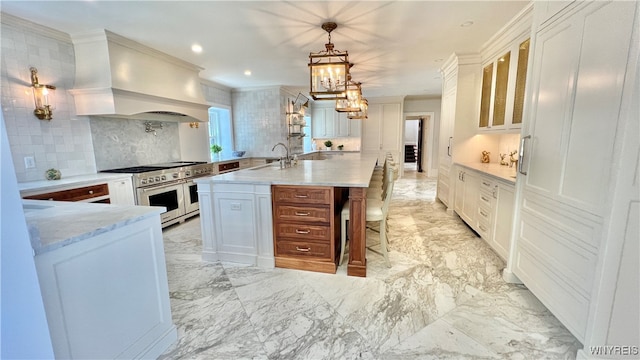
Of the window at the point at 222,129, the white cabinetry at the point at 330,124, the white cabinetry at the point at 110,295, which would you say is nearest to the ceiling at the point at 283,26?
→ the window at the point at 222,129

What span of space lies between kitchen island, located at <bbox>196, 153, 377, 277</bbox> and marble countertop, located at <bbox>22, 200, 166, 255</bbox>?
1.07 m

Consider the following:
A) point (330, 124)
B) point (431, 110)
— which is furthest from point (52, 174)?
point (431, 110)

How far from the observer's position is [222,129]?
6.39 meters

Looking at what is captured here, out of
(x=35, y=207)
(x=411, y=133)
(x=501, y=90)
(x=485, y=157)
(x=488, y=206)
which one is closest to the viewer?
(x=35, y=207)

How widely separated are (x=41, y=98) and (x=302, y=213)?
10.2 feet

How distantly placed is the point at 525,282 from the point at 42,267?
9.59ft

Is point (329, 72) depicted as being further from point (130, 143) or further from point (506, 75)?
point (130, 143)

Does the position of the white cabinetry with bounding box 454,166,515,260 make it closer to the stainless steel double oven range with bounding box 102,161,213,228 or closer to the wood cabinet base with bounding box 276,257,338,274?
the wood cabinet base with bounding box 276,257,338,274

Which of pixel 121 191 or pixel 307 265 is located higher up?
pixel 121 191

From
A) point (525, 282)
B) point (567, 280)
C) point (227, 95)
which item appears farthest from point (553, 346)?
point (227, 95)

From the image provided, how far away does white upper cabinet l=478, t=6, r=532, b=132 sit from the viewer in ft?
9.11

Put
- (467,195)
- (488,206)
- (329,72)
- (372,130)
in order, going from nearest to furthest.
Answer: (329,72), (488,206), (467,195), (372,130)

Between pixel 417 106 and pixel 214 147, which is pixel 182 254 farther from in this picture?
pixel 417 106

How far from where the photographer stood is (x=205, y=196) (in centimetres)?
267
